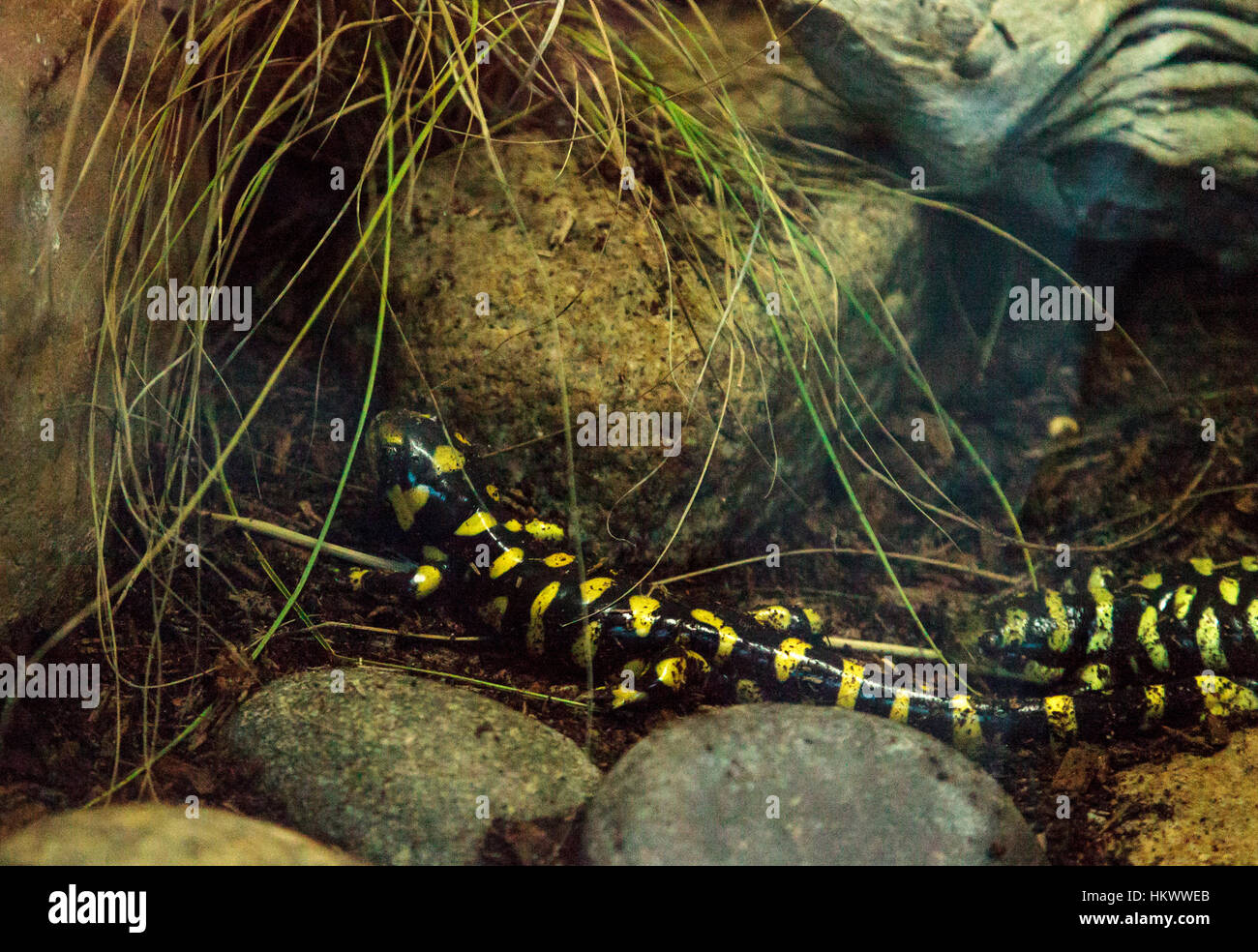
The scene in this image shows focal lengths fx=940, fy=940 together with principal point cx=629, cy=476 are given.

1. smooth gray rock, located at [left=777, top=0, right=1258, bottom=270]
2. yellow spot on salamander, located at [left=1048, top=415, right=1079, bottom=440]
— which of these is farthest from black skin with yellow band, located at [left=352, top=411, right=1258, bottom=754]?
smooth gray rock, located at [left=777, top=0, right=1258, bottom=270]

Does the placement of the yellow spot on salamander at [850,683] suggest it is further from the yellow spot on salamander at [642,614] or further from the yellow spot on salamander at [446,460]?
the yellow spot on salamander at [446,460]

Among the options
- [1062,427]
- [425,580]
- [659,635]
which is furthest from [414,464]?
[1062,427]

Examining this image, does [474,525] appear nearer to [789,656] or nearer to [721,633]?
[721,633]

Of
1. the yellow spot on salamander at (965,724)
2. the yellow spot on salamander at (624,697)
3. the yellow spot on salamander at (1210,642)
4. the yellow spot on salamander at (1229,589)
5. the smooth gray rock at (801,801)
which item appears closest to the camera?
the smooth gray rock at (801,801)

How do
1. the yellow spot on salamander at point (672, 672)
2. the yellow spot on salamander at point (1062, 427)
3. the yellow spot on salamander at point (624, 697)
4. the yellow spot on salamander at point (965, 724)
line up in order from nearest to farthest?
the yellow spot on salamander at point (965, 724)
the yellow spot on salamander at point (624, 697)
the yellow spot on salamander at point (672, 672)
the yellow spot on salamander at point (1062, 427)

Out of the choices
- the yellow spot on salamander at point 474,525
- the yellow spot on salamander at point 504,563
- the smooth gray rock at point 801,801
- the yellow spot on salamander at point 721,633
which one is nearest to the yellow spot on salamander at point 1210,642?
the smooth gray rock at point 801,801

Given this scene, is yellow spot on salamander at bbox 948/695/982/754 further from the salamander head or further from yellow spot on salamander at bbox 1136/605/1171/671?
the salamander head
